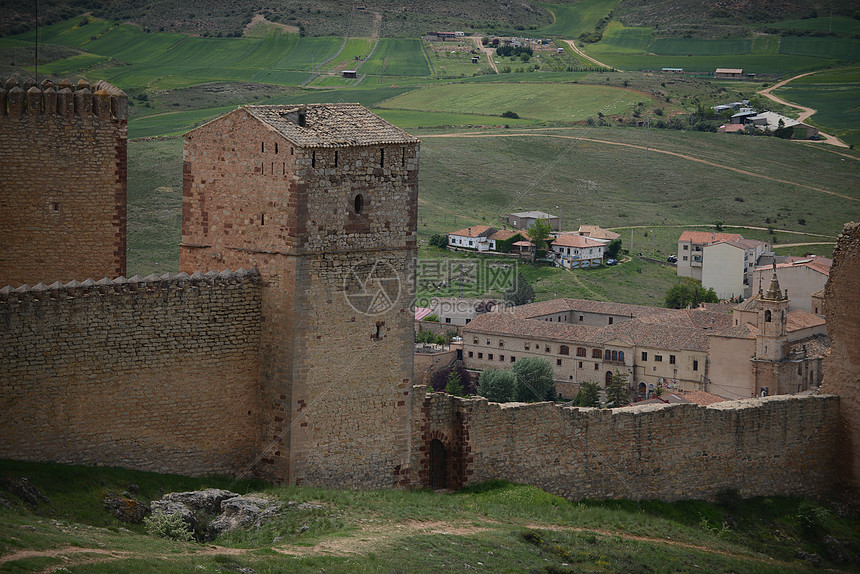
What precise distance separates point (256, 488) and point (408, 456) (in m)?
2.84

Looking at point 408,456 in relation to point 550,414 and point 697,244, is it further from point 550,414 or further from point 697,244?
point 697,244

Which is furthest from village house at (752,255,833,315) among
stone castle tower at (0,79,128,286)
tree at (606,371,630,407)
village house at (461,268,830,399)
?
stone castle tower at (0,79,128,286)

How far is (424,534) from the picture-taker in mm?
19547

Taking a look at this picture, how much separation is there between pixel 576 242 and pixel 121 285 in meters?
75.4

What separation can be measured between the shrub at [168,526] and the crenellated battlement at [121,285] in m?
3.21

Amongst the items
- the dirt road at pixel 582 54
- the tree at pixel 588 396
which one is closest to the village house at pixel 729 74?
the dirt road at pixel 582 54

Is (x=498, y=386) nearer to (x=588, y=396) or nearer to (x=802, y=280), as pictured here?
(x=588, y=396)

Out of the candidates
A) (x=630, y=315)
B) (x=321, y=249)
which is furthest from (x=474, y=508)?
(x=630, y=315)

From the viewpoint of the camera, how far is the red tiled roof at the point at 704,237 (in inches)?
3666

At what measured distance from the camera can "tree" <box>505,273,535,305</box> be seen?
8556cm

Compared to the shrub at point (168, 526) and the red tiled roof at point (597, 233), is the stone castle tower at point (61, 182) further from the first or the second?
the red tiled roof at point (597, 233)

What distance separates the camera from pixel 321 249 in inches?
790

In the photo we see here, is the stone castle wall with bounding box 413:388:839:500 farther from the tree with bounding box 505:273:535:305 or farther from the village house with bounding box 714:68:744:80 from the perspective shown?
the village house with bounding box 714:68:744:80

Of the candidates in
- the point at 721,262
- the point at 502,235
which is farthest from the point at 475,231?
the point at 721,262
